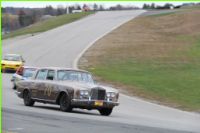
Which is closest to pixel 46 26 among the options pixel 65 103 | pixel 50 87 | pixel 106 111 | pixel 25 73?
pixel 25 73

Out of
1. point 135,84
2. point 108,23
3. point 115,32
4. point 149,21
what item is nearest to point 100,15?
point 108,23

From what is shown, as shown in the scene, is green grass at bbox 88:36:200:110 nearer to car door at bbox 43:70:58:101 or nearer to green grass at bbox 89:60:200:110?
green grass at bbox 89:60:200:110

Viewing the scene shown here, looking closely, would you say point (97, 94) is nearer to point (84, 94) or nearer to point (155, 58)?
point (84, 94)

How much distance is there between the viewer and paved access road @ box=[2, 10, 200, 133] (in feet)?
51.1

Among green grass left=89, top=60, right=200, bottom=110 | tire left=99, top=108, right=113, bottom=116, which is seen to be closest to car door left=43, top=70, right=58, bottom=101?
tire left=99, top=108, right=113, bottom=116

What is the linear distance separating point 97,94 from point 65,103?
3.51ft

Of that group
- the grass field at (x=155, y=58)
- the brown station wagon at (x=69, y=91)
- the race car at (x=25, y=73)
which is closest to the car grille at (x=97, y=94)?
the brown station wagon at (x=69, y=91)

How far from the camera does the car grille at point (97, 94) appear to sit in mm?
19953

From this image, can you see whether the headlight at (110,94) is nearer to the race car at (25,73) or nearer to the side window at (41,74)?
the side window at (41,74)

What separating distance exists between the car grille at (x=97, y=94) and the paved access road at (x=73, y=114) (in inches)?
23.2

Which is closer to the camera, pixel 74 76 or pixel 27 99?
pixel 74 76

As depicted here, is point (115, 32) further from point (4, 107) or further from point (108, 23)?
point (4, 107)

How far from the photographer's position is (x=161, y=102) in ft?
93.1

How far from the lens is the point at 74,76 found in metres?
21.0
